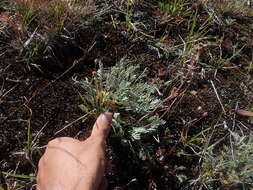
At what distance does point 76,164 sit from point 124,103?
0.58m

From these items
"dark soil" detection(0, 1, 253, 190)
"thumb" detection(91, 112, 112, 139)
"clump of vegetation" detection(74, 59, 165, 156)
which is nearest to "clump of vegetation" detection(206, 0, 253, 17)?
"dark soil" detection(0, 1, 253, 190)

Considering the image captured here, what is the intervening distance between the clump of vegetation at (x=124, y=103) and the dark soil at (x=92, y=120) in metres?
0.08

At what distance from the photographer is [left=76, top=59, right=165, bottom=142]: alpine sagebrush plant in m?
1.96

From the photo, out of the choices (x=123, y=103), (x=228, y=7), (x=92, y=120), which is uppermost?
(x=228, y=7)

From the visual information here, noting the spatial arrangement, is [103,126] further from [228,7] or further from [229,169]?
[228,7]

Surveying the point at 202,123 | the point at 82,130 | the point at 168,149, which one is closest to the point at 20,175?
the point at 82,130

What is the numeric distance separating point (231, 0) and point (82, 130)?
5.39ft

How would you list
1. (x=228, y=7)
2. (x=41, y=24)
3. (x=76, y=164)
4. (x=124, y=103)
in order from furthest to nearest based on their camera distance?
(x=228, y=7) < (x=41, y=24) < (x=124, y=103) < (x=76, y=164)

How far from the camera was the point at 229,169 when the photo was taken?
1993 mm

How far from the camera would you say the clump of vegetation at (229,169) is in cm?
196

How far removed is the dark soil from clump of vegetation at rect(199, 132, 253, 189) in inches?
3.7

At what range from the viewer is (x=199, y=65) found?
2455 mm

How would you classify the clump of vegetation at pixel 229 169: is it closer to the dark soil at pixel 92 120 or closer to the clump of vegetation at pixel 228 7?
the dark soil at pixel 92 120

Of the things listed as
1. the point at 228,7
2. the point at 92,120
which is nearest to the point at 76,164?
the point at 92,120
